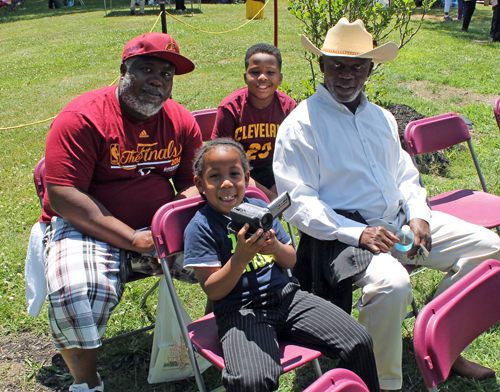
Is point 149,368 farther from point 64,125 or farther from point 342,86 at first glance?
point 342,86

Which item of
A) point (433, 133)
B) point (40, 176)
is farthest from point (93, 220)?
point (433, 133)

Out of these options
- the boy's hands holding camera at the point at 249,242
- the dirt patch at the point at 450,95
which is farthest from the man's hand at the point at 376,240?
the dirt patch at the point at 450,95

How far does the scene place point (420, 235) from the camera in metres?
2.78

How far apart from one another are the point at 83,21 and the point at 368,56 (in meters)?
20.7

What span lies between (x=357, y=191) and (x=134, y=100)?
1483 mm

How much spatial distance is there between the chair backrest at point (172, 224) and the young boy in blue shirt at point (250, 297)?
109 mm

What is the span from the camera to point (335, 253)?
8.59ft

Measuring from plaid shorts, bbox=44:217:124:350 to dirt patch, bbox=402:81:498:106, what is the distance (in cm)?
729

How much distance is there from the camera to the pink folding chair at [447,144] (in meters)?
3.38

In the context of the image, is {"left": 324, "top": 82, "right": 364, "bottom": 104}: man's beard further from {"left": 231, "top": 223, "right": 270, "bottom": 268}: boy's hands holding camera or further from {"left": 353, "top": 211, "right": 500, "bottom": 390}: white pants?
{"left": 231, "top": 223, "right": 270, "bottom": 268}: boy's hands holding camera

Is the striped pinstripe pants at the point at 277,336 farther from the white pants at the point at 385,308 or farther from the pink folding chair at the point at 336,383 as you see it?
the pink folding chair at the point at 336,383

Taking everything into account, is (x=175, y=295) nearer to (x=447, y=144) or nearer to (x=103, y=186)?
(x=103, y=186)

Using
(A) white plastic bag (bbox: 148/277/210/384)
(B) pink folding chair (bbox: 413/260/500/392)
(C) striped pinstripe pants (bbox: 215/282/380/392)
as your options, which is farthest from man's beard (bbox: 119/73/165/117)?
(B) pink folding chair (bbox: 413/260/500/392)

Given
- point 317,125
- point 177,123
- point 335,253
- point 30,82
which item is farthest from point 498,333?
point 30,82
